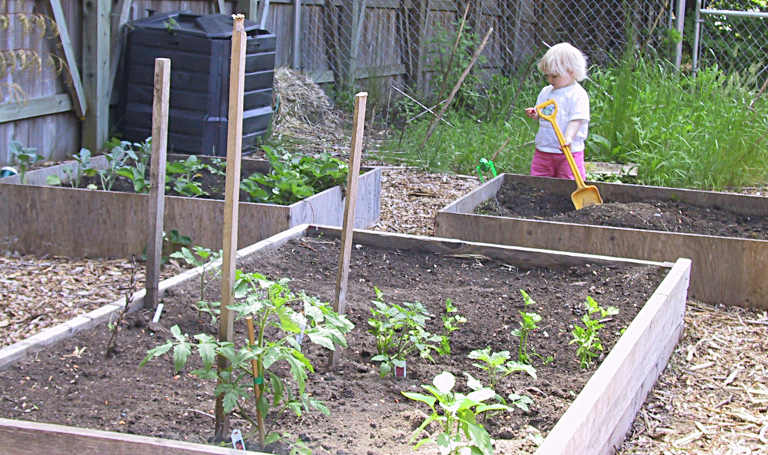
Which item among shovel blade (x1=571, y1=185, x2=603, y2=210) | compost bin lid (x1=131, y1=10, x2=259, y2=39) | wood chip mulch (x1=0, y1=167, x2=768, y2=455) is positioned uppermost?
compost bin lid (x1=131, y1=10, x2=259, y2=39)

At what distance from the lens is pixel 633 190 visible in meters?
5.13

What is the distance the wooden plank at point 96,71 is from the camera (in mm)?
5484

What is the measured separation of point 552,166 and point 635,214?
39.2 inches

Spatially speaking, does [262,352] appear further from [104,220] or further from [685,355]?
[104,220]

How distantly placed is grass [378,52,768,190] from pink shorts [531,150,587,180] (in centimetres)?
62

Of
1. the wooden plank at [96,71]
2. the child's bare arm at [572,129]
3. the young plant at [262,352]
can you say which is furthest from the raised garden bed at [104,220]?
the young plant at [262,352]

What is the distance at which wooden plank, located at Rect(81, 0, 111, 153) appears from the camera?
5484 mm

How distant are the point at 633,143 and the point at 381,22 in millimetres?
4068

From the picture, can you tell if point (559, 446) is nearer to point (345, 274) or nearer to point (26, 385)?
point (345, 274)

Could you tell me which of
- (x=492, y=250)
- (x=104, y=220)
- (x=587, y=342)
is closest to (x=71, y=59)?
(x=104, y=220)

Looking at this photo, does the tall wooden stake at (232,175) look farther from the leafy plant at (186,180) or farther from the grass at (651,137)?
the grass at (651,137)

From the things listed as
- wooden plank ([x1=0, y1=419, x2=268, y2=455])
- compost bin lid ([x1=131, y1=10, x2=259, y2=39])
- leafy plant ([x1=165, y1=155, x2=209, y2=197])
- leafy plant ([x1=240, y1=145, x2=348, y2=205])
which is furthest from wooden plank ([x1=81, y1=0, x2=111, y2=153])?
wooden plank ([x1=0, y1=419, x2=268, y2=455])

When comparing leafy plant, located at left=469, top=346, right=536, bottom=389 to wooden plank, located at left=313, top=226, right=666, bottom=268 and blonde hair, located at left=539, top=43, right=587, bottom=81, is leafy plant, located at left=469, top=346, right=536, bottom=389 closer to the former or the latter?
wooden plank, located at left=313, top=226, right=666, bottom=268

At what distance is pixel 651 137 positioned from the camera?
20.9ft
